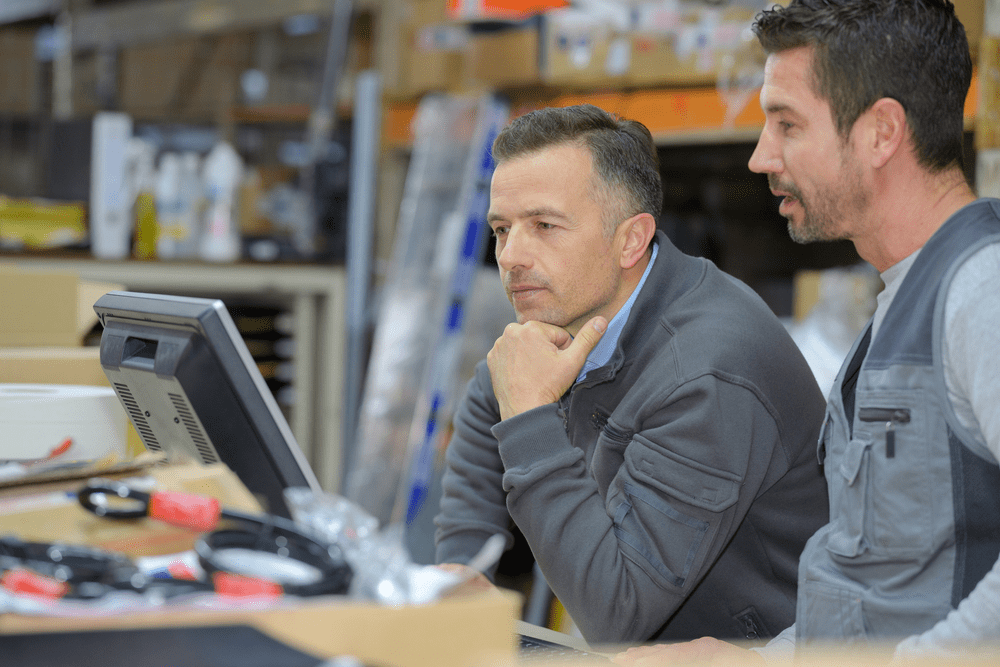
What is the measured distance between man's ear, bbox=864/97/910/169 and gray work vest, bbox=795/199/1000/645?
0.39ft

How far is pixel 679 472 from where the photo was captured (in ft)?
4.03

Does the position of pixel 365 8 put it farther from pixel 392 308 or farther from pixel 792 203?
pixel 792 203

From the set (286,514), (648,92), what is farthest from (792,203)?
(648,92)

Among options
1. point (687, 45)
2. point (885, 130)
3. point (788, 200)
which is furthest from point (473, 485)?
point (687, 45)

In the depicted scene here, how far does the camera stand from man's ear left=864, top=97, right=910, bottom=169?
45.6 inches

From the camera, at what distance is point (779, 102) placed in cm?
123

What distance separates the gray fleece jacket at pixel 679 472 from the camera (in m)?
1.22

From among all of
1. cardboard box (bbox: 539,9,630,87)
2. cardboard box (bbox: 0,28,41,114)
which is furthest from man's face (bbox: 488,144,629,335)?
cardboard box (bbox: 0,28,41,114)

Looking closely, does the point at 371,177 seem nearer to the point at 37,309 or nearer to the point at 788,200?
the point at 37,309

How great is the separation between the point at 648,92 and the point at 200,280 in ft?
5.19

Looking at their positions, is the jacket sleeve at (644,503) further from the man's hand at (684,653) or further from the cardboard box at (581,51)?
the cardboard box at (581,51)

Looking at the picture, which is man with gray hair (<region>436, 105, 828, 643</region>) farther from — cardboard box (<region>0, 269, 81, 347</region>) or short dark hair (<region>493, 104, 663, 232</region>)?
cardboard box (<region>0, 269, 81, 347</region>)

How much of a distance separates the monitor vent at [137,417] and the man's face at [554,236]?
0.56 metres

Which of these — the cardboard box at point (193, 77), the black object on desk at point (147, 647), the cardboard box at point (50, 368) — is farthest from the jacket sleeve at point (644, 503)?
the cardboard box at point (193, 77)
